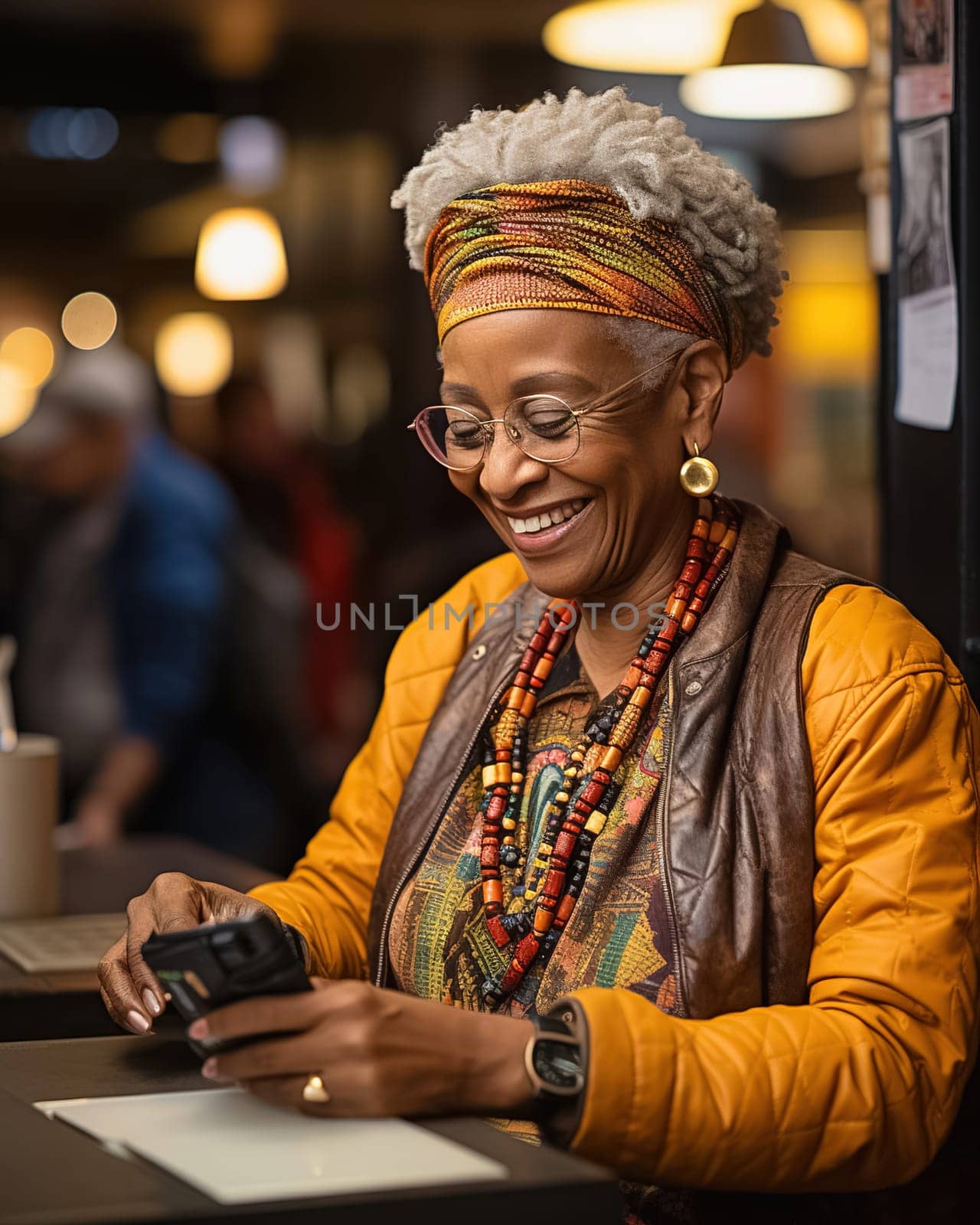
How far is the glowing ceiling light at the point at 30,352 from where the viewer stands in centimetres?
764

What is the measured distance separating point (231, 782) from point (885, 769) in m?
3.38

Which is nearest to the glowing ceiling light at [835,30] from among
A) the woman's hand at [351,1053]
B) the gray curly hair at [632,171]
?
the gray curly hair at [632,171]

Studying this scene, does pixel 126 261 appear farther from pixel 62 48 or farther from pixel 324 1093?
pixel 324 1093

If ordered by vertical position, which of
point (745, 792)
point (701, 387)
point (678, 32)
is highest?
point (678, 32)

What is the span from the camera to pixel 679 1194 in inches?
Answer: 62.4

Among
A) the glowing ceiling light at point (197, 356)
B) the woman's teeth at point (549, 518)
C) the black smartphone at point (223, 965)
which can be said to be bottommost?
the black smartphone at point (223, 965)

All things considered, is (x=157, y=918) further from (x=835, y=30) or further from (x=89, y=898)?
(x=835, y=30)

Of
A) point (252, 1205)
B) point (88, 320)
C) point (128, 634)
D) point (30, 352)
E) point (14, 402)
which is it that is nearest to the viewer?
point (252, 1205)

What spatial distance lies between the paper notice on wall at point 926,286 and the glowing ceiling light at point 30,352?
594 centimetres

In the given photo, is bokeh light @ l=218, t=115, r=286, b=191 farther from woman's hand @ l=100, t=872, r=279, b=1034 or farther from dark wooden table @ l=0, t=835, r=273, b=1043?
woman's hand @ l=100, t=872, r=279, b=1034

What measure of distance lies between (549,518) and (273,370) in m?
5.44

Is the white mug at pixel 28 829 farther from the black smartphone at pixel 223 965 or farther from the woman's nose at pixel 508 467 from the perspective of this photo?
the black smartphone at pixel 223 965

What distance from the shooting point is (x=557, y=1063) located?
4.49 ft

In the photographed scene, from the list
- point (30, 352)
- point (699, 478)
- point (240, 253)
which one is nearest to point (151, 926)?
point (699, 478)
